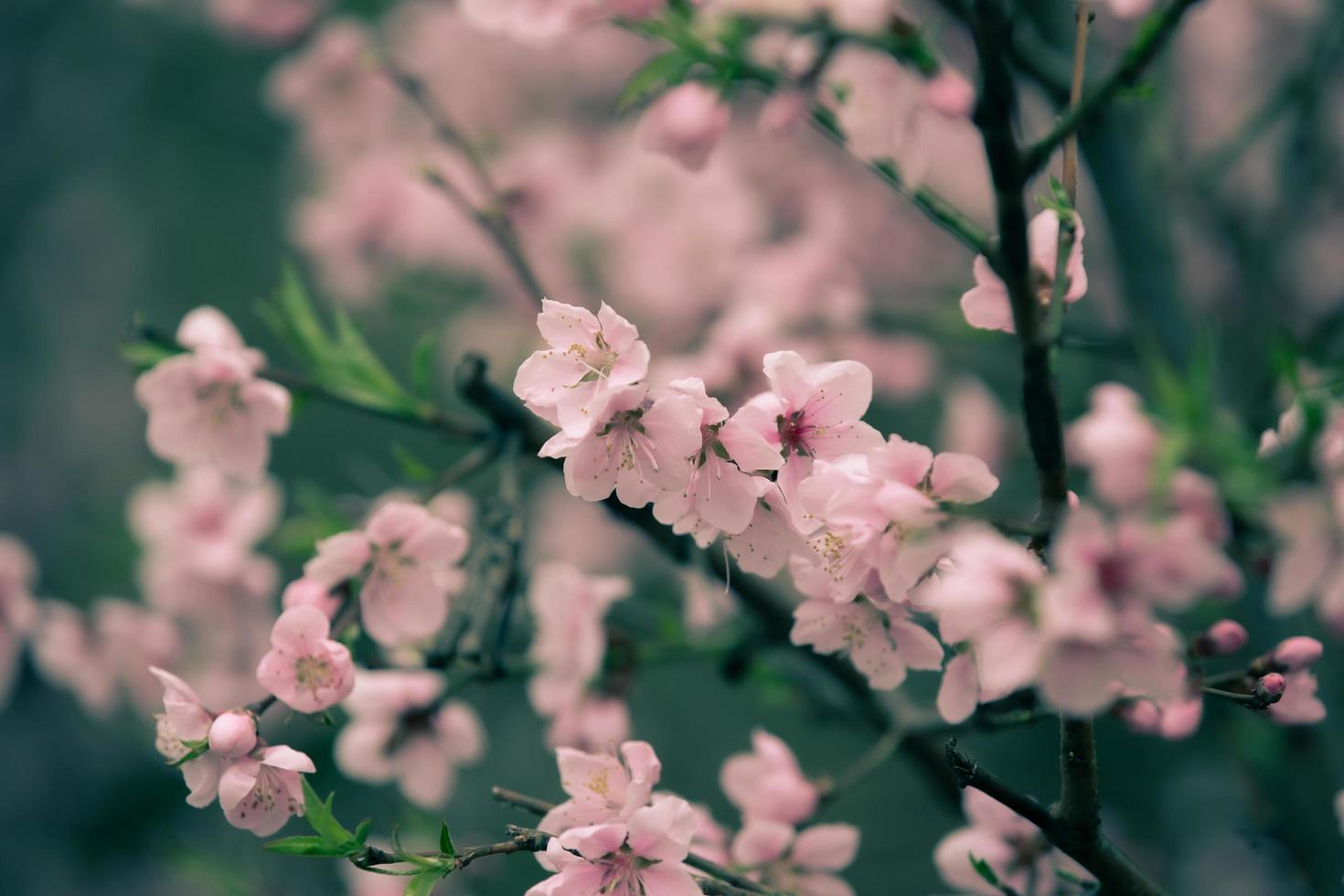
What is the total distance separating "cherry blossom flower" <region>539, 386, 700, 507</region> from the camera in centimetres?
62

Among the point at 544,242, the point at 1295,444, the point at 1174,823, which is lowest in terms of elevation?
the point at 1174,823

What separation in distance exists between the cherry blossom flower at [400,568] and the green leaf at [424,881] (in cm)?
23

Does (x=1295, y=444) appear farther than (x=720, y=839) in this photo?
No

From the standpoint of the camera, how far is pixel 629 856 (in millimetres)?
658

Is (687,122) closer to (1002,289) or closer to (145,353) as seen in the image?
(1002,289)

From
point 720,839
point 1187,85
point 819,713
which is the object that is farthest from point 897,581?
point 1187,85

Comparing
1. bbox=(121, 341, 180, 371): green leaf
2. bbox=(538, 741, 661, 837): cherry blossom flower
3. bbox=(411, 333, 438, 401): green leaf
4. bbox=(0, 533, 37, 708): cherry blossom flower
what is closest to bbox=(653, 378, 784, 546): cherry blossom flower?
bbox=(538, 741, 661, 837): cherry blossom flower

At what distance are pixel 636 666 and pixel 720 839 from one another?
261 mm

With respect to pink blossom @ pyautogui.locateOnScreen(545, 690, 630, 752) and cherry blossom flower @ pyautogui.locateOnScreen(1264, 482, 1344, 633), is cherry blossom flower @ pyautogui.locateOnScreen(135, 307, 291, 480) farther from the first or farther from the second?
cherry blossom flower @ pyautogui.locateOnScreen(1264, 482, 1344, 633)

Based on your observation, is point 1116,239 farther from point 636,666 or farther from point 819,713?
point 636,666

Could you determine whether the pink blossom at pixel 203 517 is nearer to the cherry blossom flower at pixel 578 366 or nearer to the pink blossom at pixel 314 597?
the pink blossom at pixel 314 597

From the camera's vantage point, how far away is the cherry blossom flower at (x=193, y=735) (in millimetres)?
697

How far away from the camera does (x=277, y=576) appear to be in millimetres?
1354

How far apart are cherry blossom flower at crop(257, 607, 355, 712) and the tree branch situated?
0.56 m
